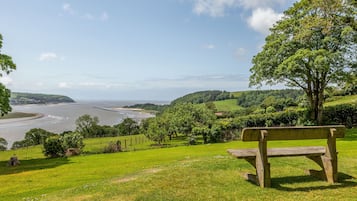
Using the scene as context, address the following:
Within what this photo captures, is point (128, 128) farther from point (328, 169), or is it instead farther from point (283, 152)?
point (328, 169)

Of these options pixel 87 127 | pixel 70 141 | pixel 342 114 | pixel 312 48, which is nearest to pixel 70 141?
pixel 70 141

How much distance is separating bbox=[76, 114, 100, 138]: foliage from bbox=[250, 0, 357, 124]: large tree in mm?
49758

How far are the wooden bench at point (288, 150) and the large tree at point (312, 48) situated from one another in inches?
605

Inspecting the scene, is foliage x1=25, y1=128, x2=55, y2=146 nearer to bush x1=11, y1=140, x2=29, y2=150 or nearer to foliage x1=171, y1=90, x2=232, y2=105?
bush x1=11, y1=140, x2=29, y2=150

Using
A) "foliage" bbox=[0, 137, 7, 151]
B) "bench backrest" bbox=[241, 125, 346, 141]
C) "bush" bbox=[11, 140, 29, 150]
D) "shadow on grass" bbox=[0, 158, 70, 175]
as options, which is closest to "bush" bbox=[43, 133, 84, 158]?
"shadow on grass" bbox=[0, 158, 70, 175]

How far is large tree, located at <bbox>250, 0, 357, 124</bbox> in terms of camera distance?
839 inches

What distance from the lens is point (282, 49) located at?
76.6 ft

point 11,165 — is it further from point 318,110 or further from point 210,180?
point 318,110

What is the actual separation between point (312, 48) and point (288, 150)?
18756mm

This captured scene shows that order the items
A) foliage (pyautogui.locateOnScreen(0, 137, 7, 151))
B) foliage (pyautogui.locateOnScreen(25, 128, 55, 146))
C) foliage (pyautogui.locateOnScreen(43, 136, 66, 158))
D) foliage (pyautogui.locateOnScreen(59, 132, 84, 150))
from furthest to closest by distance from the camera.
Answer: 1. foliage (pyautogui.locateOnScreen(25, 128, 55, 146))
2. foliage (pyautogui.locateOnScreen(0, 137, 7, 151))
3. foliage (pyautogui.locateOnScreen(59, 132, 84, 150))
4. foliage (pyautogui.locateOnScreen(43, 136, 66, 158))

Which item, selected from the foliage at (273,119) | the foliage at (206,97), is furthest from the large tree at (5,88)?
the foliage at (206,97)

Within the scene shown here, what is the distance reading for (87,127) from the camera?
228 feet

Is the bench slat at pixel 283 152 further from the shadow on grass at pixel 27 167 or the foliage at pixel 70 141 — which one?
the foliage at pixel 70 141

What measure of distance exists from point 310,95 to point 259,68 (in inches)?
232
